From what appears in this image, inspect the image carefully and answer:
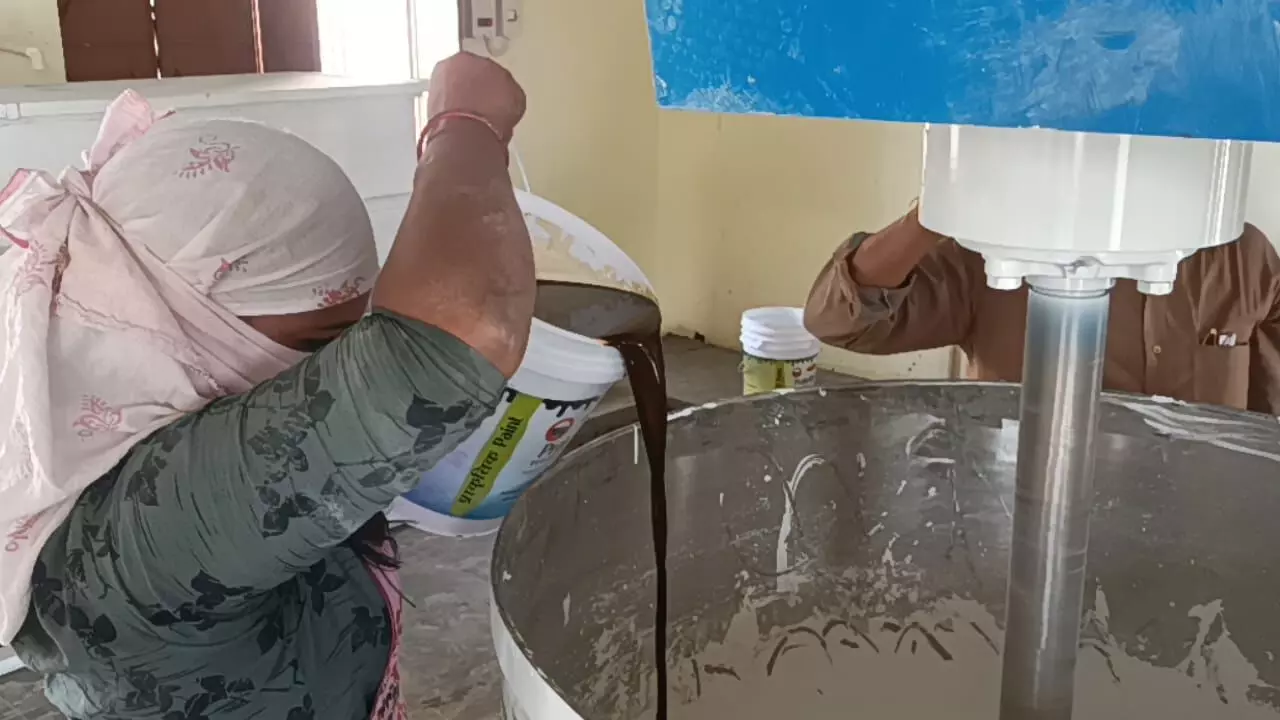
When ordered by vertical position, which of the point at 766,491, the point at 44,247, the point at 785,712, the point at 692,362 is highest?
the point at 44,247

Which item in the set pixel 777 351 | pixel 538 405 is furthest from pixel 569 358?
pixel 777 351

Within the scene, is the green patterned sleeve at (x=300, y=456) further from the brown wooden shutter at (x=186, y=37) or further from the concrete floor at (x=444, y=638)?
the brown wooden shutter at (x=186, y=37)

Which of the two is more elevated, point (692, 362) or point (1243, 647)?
point (1243, 647)

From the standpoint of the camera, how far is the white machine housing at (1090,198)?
30 centimetres

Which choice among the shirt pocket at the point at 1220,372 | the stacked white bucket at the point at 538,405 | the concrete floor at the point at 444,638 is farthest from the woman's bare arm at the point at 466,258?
the shirt pocket at the point at 1220,372

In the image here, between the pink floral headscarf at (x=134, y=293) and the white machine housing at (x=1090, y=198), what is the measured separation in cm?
39

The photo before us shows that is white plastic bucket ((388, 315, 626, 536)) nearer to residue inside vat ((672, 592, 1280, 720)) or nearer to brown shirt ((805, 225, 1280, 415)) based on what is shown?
residue inside vat ((672, 592, 1280, 720))

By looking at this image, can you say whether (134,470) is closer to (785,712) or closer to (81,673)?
(81,673)

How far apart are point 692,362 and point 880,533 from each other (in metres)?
1.58

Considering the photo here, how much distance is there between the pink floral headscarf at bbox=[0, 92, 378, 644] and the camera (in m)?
0.56

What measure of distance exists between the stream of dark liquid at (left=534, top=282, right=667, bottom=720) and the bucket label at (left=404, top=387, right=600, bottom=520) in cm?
6

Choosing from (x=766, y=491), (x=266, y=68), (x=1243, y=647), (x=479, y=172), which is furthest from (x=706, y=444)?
(x=266, y=68)

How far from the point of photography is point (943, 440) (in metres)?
0.66

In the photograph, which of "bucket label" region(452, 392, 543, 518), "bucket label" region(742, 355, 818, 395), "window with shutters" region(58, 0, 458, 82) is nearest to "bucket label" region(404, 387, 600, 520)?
"bucket label" region(452, 392, 543, 518)
